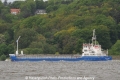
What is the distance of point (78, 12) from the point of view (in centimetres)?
19362

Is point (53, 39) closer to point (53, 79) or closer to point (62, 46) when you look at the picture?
point (62, 46)

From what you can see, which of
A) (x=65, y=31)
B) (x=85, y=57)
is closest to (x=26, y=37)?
(x=65, y=31)

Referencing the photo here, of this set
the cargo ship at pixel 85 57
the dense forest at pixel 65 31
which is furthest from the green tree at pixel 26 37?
the cargo ship at pixel 85 57

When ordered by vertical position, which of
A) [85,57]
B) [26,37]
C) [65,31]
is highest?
[65,31]

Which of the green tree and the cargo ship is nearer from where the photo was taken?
the cargo ship

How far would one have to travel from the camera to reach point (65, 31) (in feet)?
566

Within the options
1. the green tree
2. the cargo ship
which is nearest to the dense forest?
the green tree

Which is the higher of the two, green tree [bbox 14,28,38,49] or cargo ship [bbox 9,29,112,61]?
green tree [bbox 14,28,38,49]

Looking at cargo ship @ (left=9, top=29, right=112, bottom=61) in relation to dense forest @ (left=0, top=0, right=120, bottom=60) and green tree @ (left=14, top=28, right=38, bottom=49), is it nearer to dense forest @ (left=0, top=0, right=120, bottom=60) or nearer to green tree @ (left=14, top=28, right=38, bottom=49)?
dense forest @ (left=0, top=0, right=120, bottom=60)

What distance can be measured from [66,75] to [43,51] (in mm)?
76748

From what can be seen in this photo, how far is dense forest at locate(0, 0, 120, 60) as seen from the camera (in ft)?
520

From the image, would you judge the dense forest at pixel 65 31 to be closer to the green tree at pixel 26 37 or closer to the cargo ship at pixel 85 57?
the green tree at pixel 26 37

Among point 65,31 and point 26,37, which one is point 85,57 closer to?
point 26,37

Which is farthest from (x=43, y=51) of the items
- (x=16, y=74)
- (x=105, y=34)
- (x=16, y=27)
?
(x=16, y=74)
